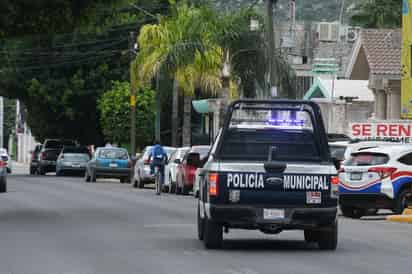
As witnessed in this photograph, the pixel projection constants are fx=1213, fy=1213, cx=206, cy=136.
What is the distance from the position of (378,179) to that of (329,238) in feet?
31.3

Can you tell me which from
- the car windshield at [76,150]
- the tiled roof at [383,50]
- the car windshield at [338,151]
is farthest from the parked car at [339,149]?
the car windshield at [76,150]

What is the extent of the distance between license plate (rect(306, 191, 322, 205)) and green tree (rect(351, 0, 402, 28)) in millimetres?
51842

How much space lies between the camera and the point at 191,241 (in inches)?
784

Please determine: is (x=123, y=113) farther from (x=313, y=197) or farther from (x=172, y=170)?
(x=313, y=197)

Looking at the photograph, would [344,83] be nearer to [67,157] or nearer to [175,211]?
[67,157]

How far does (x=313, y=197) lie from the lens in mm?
17797

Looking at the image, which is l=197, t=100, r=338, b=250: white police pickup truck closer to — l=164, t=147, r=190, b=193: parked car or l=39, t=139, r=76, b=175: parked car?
l=164, t=147, r=190, b=193: parked car

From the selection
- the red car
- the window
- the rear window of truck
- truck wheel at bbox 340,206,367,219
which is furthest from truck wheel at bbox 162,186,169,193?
the rear window of truck

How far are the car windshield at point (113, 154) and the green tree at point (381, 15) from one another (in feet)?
69.9

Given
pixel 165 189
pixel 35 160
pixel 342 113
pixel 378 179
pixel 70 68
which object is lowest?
pixel 35 160

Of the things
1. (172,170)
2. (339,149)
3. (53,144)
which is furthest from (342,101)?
(53,144)

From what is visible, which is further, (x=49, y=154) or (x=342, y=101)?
(x=49, y=154)

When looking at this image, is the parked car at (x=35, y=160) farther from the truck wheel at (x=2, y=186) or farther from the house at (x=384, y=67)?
the truck wheel at (x=2, y=186)

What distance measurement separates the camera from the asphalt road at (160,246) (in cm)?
1568
